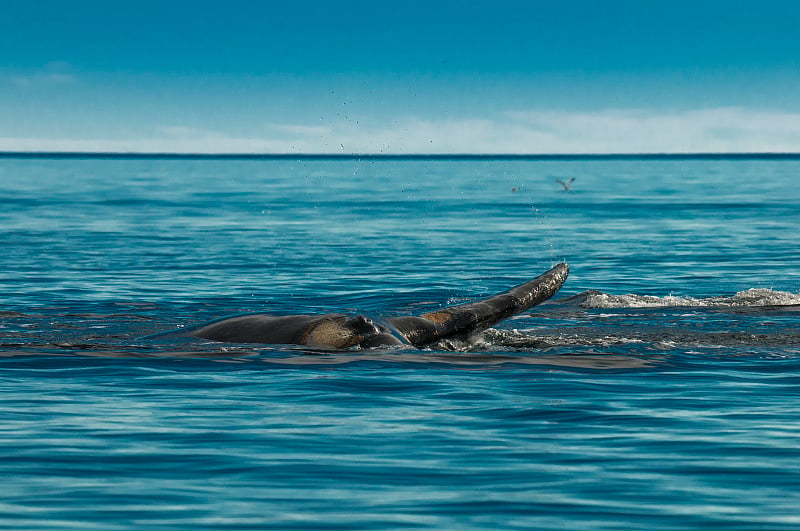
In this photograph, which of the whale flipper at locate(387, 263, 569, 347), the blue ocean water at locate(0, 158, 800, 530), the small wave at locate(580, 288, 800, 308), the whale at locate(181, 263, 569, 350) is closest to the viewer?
the blue ocean water at locate(0, 158, 800, 530)

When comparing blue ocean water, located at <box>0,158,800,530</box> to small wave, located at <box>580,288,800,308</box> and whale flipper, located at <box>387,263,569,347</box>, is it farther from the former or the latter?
whale flipper, located at <box>387,263,569,347</box>

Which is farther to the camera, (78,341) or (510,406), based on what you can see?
(78,341)

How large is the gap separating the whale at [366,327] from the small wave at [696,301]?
4.74 m

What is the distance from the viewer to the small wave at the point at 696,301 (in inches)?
826

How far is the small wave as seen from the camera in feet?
68.8

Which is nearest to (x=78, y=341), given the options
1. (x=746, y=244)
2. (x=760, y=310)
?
(x=760, y=310)

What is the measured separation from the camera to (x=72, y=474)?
991cm

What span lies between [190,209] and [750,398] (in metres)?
51.3

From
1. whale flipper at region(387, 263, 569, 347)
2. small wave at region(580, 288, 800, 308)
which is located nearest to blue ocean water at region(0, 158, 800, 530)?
small wave at region(580, 288, 800, 308)

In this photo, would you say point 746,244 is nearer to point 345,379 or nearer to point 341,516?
point 345,379

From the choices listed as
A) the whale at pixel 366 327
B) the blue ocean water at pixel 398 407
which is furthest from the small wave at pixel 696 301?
the whale at pixel 366 327

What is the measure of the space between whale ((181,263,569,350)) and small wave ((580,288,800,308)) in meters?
4.74

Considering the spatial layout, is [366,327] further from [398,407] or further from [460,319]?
[398,407]

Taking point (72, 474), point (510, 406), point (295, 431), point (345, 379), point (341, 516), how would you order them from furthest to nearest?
point (345, 379) < point (510, 406) < point (295, 431) < point (72, 474) < point (341, 516)
